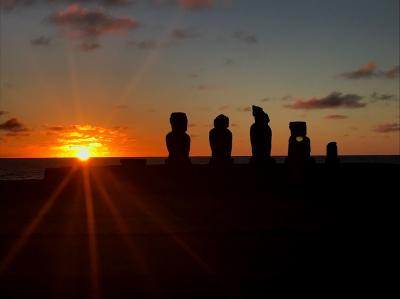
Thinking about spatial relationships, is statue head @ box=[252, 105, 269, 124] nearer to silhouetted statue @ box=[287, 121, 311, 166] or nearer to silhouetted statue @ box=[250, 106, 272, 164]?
silhouetted statue @ box=[250, 106, 272, 164]

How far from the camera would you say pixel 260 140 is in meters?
21.8

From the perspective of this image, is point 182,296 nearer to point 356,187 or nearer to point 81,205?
point 81,205

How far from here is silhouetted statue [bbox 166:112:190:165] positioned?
21.8 m

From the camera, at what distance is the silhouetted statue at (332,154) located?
80.5 ft

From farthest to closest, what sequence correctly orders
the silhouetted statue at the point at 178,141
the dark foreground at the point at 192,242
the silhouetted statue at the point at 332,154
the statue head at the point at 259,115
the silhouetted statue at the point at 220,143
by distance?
the silhouetted statue at the point at 332,154 < the statue head at the point at 259,115 < the silhouetted statue at the point at 178,141 < the silhouetted statue at the point at 220,143 < the dark foreground at the point at 192,242

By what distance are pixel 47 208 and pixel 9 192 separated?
4.49 metres

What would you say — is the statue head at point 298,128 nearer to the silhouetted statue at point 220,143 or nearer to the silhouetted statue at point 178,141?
Result: the silhouetted statue at point 220,143

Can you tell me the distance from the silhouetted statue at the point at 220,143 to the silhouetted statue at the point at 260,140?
3.06ft

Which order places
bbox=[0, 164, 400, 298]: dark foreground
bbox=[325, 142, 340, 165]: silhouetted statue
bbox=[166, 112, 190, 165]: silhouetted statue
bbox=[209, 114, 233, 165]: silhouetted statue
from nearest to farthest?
bbox=[0, 164, 400, 298]: dark foreground, bbox=[209, 114, 233, 165]: silhouetted statue, bbox=[166, 112, 190, 165]: silhouetted statue, bbox=[325, 142, 340, 165]: silhouetted statue

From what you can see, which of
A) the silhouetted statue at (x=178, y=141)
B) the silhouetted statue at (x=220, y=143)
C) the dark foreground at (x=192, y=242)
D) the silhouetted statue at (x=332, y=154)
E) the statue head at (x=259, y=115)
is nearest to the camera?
the dark foreground at (x=192, y=242)

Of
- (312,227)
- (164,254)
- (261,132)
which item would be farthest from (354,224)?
(261,132)

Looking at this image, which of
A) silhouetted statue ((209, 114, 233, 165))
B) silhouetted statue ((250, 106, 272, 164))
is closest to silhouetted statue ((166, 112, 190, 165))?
silhouetted statue ((209, 114, 233, 165))

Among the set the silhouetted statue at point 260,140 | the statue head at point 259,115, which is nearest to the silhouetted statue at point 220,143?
the silhouetted statue at point 260,140

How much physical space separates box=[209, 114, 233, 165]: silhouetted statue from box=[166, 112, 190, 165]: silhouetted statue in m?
1.04
